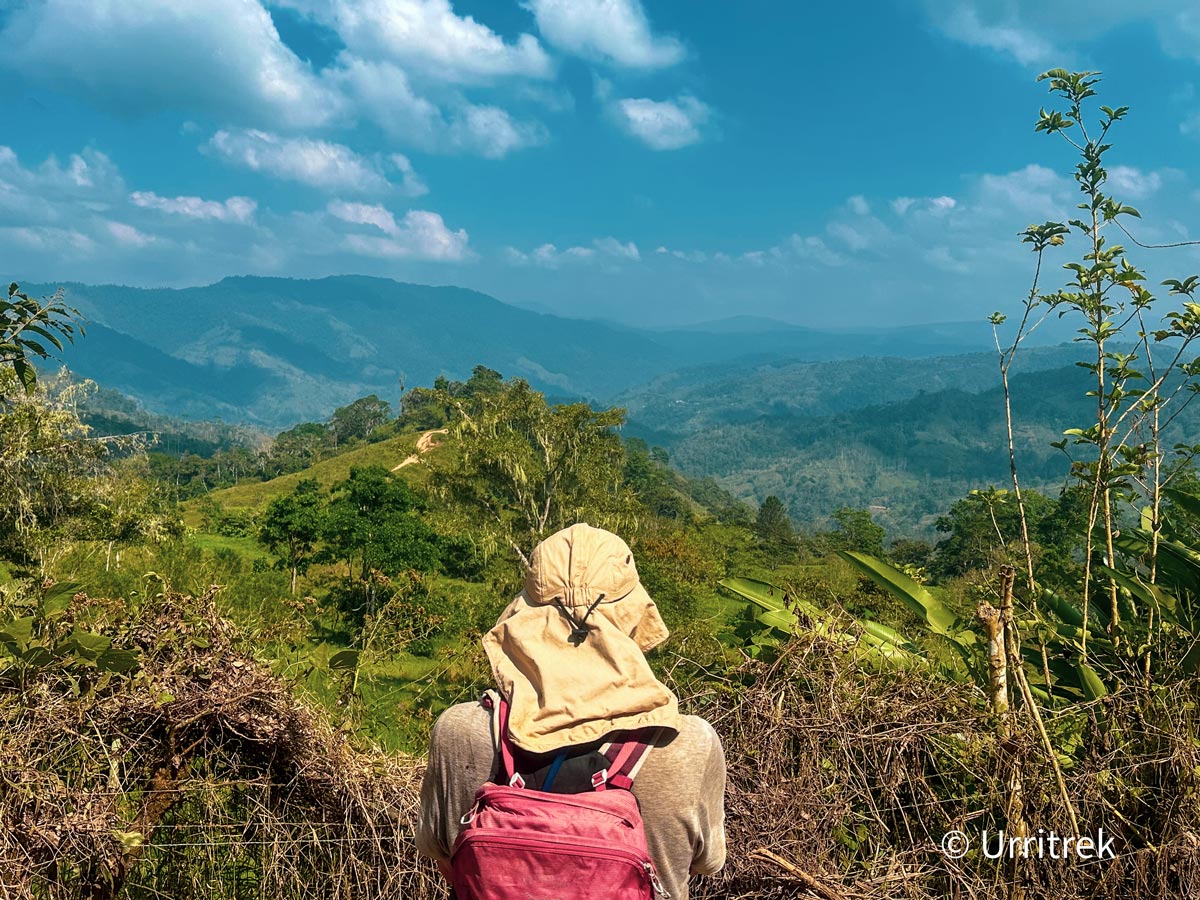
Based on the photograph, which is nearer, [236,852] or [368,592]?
[236,852]

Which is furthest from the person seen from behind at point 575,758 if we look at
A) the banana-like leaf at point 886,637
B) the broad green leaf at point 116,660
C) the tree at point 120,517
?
the tree at point 120,517

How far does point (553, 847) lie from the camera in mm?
1537

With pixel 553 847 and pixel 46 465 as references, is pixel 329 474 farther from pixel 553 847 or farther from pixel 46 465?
pixel 553 847

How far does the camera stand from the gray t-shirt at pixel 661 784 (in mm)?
1690

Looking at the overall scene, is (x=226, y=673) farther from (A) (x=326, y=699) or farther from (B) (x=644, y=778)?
(B) (x=644, y=778)

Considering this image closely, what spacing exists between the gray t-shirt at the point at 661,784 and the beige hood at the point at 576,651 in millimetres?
83

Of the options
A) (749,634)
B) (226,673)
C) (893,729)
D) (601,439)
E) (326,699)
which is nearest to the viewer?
(893,729)

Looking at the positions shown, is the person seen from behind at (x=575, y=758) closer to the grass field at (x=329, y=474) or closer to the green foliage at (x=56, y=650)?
the green foliage at (x=56, y=650)

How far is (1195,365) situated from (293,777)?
3.25 metres

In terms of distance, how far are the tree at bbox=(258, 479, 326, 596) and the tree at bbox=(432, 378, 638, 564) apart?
4625mm

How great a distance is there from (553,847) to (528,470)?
25050 mm

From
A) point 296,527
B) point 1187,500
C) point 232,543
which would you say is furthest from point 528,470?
point 1187,500

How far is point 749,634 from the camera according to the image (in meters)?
3.12

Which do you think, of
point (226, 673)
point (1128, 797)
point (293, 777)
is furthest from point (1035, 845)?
point (226, 673)
